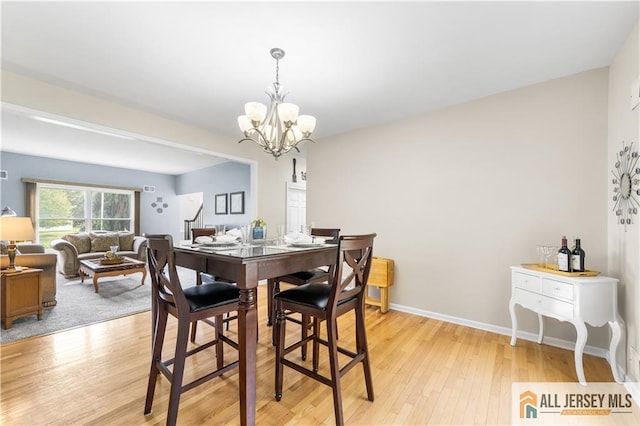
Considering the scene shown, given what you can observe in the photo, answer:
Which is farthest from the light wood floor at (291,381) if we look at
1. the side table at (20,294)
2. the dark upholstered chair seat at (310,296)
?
the dark upholstered chair seat at (310,296)

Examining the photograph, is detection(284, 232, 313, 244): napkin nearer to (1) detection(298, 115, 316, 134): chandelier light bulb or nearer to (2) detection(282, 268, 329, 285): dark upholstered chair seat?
(2) detection(282, 268, 329, 285): dark upholstered chair seat

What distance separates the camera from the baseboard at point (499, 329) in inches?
90.2

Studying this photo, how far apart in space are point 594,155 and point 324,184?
3041 mm

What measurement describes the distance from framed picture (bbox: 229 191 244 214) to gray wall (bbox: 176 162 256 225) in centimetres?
8

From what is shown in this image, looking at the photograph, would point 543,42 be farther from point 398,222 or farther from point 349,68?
point 398,222

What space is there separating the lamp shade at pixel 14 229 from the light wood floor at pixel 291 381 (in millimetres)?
1006

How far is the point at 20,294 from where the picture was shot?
2.81 m

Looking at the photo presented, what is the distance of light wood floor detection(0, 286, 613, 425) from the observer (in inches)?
62.2

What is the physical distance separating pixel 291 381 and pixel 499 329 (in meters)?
2.19

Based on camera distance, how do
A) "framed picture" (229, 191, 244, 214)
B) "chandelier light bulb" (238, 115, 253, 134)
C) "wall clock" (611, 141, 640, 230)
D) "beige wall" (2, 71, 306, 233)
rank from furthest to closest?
1. "framed picture" (229, 191, 244, 214)
2. "beige wall" (2, 71, 306, 233)
3. "chandelier light bulb" (238, 115, 253, 134)
4. "wall clock" (611, 141, 640, 230)

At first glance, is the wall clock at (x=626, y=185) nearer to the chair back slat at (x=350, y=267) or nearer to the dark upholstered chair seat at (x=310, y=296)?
the chair back slat at (x=350, y=267)

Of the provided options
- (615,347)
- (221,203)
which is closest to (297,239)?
(615,347)

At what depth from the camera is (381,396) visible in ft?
5.77

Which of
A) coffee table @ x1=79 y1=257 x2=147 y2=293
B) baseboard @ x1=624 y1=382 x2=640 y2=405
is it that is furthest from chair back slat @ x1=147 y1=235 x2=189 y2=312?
coffee table @ x1=79 y1=257 x2=147 y2=293
